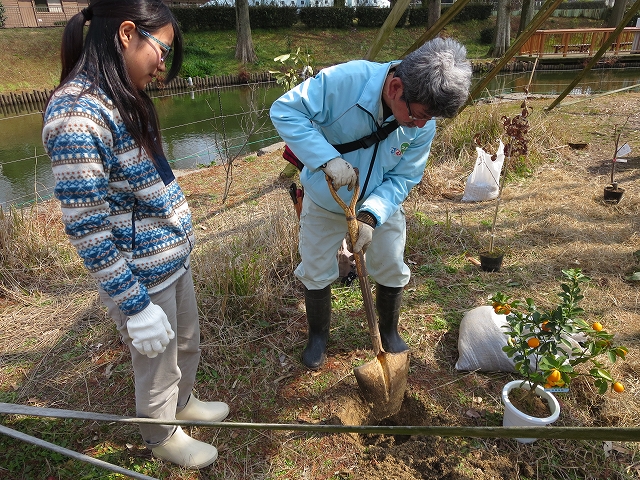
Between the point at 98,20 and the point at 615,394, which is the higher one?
the point at 98,20

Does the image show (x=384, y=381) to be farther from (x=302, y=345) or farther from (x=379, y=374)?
(x=302, y=345)

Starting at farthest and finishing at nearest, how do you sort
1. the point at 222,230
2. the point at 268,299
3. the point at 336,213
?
the point at 222,230 < the point at 268,299 < the point at 336,213

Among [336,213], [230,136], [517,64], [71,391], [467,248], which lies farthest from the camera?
[517,64]

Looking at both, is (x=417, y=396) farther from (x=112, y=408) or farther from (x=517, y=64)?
(x=517, y=64)

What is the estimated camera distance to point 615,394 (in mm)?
2168

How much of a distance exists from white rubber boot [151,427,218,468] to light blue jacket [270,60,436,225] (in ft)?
4.14

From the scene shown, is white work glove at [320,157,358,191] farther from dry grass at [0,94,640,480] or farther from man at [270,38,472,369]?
dry grass at [0,94,640,480]

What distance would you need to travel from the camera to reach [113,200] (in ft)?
4.65

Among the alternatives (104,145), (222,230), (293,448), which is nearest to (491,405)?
(293,448)

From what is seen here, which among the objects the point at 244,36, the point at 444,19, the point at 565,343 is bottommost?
the point at 565,343

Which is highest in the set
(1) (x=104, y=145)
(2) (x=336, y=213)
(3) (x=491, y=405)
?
(1) (x=104, y=145)

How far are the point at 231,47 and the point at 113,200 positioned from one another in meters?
26.1

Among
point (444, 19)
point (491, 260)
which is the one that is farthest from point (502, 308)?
point (444, 19)

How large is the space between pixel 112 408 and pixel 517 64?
2077 cm
